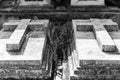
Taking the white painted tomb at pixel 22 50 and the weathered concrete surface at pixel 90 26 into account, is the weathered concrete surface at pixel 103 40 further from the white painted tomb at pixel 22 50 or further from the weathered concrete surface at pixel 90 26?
the white painted tomb at pixel 22 50

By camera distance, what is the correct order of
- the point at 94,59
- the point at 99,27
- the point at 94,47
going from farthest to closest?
the point at 99,27
the point at 94,47
the point at 94,59

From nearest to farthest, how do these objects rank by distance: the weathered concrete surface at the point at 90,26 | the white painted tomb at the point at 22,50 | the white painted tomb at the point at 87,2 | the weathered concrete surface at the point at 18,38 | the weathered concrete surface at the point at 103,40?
the white painted tomb at the point at 22,50, the weathered concrete surface at the point at 103,40, the weathered concrete surface at the point at 18,38, the weathered concrete surface at the point at 90,26, the white painted tomb at the point at 87,2

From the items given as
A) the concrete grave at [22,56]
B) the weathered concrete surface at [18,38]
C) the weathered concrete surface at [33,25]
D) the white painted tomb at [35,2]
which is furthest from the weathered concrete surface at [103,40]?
the white painted tomb at [35,2]

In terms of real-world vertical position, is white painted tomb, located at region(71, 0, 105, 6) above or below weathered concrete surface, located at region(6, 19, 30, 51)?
above

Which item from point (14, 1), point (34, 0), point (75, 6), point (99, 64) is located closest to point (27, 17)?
point (34, 0)

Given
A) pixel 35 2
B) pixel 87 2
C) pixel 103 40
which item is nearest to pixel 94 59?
pixel 103 40

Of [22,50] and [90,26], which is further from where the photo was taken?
[90,26]

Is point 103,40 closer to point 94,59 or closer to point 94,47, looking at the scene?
point 94,47

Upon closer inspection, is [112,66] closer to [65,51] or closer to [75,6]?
[65,51]

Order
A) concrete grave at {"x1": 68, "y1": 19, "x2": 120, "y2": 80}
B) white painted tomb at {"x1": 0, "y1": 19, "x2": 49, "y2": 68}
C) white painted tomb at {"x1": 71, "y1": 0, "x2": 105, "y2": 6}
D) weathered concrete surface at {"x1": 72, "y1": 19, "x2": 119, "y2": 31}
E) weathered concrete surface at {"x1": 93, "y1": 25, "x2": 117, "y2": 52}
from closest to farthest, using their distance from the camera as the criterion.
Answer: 1. concrete grave at {"x1": 68, "y1": 19, "x2": 120, "y2": 80}
2. white painted tomb at {"x1": 0, "y1": 19, "x2": 49, "y2": 68}
3. weathered concrete surface at {"x1": 93, "y1": 25, "x2": 117, "y2": 52}
4. weathered concrete surface at {"x1": 72, "y1": 19, "x2": 119, "y2": 31}
5. white painted tomb at {"x1": 71, "y1": 0, "x2": 105, "y2": 6}

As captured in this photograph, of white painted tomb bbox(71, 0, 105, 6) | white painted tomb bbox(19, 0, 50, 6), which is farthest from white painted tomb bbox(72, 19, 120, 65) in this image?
white painted tomb bbox(19, 0, 50, 6)

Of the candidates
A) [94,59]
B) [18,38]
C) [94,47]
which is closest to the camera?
[94,59]

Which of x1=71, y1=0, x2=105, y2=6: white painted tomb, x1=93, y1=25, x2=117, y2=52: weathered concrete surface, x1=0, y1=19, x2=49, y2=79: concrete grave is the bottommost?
x1=0, y1=19, x2=49, y2=79: concrete grave

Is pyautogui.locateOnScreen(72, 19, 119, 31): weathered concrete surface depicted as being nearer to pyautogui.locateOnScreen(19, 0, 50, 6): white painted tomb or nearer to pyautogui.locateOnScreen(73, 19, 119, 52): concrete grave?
pyautogui.locateOnScreen(73, 19, 119, 52): concrete grave
